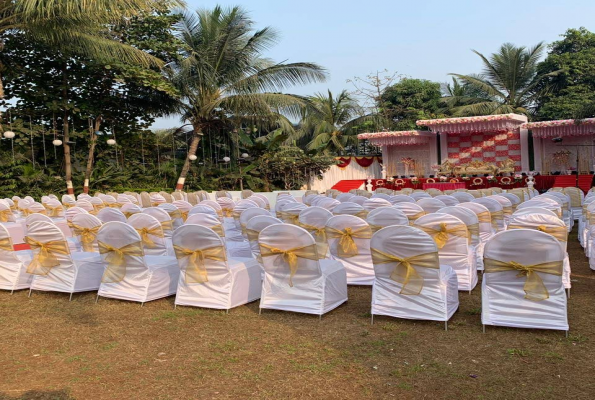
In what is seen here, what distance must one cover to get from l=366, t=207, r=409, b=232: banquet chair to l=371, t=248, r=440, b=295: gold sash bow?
4.88 ft

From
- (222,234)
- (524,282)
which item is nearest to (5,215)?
(222,234)

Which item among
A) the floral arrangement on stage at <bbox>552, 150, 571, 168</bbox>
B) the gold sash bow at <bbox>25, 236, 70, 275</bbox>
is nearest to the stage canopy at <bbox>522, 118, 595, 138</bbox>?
the floral arrangement on stage at <bbox>552, 150, 571, 168</bbox>

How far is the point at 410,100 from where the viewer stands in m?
31.9

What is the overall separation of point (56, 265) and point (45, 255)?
16 centimetres

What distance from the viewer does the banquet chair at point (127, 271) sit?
5.35 meters

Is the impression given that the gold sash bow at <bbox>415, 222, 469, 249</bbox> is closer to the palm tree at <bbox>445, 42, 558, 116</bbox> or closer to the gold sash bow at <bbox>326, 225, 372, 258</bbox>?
the gold sash bow at <bbox>326, 225, 372, 258</bbox>

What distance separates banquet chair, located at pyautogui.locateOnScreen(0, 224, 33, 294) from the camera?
616 cm

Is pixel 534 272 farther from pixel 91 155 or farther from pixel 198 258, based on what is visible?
pixel 91 155

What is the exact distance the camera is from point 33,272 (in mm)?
5840

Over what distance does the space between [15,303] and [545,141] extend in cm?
2186

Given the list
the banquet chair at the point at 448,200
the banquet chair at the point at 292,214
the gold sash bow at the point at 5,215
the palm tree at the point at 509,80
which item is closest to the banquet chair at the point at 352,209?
the banquet chair at the point at 292,214

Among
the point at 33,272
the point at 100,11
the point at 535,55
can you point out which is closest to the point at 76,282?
the point at 33,272

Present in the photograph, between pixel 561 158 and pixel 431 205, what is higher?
pixel 561 158

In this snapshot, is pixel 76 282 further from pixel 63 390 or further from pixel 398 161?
pixel 398 161
